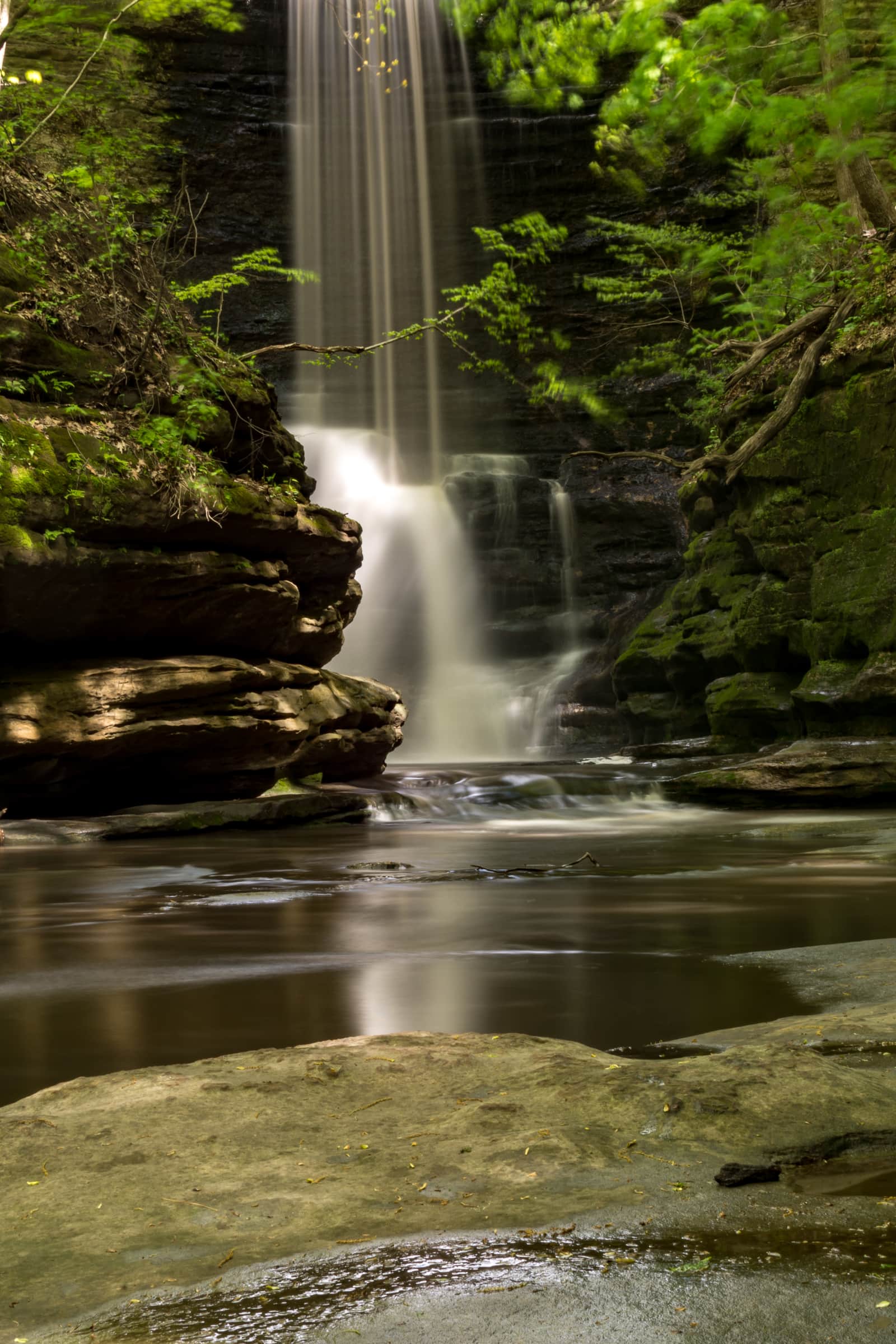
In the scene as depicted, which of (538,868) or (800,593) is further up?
(800,593)

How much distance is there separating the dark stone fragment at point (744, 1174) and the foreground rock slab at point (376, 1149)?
3 centimetres

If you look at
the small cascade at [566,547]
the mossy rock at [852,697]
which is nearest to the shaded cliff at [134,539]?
the mossy rock at [852,697]

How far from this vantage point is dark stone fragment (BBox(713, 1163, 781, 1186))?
1.90 meters

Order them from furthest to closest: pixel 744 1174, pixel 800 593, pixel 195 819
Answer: pixel 800 593 < pixel 195 819 < pixel 744 1174

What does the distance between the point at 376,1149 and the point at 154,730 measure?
9.25m

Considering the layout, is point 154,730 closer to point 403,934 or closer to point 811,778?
point 403,934

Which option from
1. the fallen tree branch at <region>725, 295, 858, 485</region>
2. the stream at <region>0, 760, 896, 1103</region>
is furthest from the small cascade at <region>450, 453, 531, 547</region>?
the stream at <region>0, 760, 896, 1103</region>

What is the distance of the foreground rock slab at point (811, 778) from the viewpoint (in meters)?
12.2

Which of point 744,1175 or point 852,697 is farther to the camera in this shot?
point 852,697

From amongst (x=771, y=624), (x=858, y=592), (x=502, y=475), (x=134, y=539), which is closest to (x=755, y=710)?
(x=771, y=624)

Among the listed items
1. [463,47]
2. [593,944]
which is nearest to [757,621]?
[593,944]

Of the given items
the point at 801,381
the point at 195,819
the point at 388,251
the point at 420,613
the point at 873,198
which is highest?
the point at 388,251

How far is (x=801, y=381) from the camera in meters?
16.2

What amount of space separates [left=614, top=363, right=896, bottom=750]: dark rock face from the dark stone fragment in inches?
506
